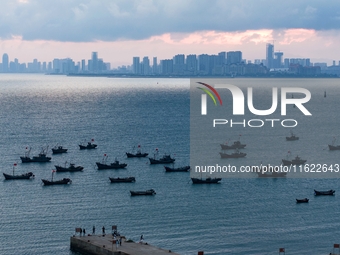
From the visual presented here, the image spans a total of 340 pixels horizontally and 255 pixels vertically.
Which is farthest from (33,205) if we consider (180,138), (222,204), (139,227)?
(180,138)

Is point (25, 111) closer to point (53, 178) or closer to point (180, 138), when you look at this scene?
point (180, 138)

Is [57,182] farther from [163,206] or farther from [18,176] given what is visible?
[163,206]

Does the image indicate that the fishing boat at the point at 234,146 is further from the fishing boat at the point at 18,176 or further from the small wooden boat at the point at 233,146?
the fishing boat at the point at 18,176

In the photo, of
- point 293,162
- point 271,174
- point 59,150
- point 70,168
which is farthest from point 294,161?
point 59,150

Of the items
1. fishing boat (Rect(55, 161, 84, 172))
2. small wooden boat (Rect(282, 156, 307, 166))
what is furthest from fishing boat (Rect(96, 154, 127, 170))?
small wooden boat (Rect(282, 156, 307, 166))

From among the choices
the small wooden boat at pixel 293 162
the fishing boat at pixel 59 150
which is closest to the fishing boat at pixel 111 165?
the fishing boat at pixel 59 150

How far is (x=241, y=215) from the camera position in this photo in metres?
62.8

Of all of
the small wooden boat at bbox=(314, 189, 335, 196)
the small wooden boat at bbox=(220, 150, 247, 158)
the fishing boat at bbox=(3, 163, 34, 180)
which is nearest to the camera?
the small wooden boat at bbox=(314, 189, 335, 196)

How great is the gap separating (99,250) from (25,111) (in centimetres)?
12299

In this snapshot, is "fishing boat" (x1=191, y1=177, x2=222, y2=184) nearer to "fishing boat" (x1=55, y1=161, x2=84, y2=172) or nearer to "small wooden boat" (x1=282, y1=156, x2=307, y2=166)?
"fishing boat" (x1=55, y1=161, x2=84, y2=172)

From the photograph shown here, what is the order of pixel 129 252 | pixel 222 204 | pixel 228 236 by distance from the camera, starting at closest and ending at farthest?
pixel 129 252, pixel 228 236, pixel 222 204

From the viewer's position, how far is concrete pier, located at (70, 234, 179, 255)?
48.2 metres

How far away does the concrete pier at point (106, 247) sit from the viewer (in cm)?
4819

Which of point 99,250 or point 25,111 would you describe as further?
point 25,111
